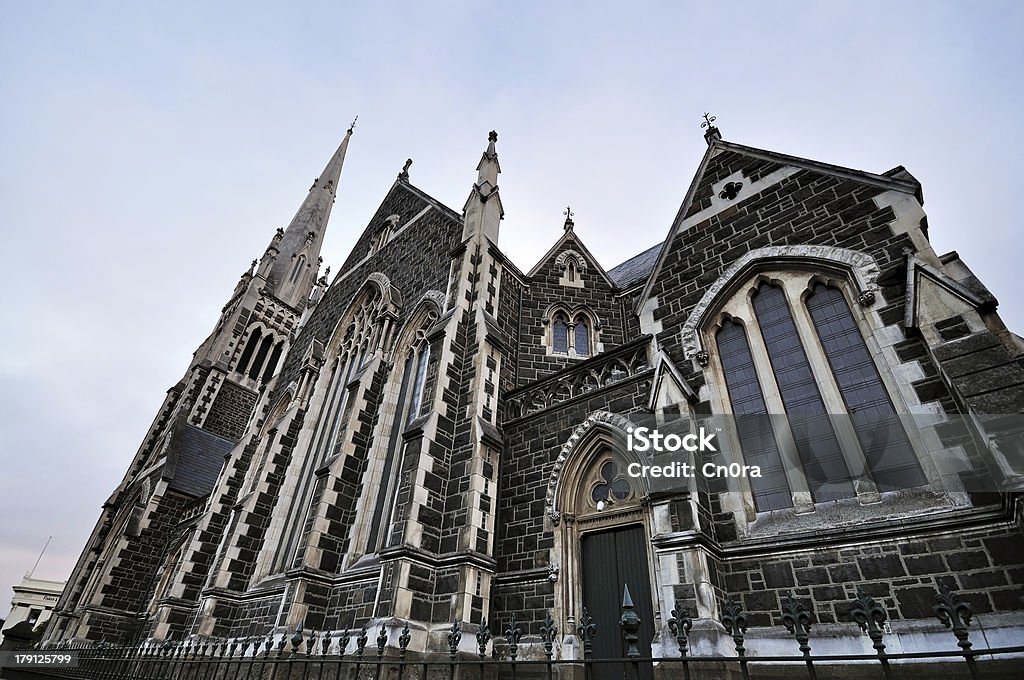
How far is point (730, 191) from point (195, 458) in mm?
25451

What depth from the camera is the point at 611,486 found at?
316 inches

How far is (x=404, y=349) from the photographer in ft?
43.7

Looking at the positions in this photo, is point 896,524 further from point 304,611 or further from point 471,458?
point 304,611

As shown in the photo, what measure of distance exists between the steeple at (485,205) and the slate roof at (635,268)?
15.2 feet

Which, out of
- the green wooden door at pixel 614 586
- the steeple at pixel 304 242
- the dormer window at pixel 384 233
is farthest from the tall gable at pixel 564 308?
the steeple at pixel 304 242

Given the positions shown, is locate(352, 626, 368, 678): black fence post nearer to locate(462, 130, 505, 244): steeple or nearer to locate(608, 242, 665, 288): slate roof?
locate(462, 130, 505, 244): steeple

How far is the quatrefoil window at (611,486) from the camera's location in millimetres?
7832

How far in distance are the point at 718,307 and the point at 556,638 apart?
5915mm

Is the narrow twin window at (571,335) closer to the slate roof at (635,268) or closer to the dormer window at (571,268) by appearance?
the dormer window at (571,268)

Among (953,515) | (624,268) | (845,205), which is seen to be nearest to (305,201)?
(624,268)

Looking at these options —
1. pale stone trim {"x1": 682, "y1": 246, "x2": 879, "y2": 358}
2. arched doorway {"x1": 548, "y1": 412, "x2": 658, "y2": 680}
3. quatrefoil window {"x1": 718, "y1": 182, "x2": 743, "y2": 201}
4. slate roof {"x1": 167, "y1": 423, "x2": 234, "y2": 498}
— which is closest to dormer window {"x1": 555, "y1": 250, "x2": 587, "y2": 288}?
quatrefoil window {"x1": 718, "y1": 182, "x2": 743, "y2": 201}

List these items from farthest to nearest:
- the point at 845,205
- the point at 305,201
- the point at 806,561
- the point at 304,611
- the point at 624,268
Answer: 1. the point at 305,201
2. the point at 624,268
3. the point at 304,611
4. the point at 845,205
5. the point at 806,561

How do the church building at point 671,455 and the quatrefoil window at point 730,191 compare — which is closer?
the church building at point 671,455

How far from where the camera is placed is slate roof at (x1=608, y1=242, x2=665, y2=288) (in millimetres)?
15938
